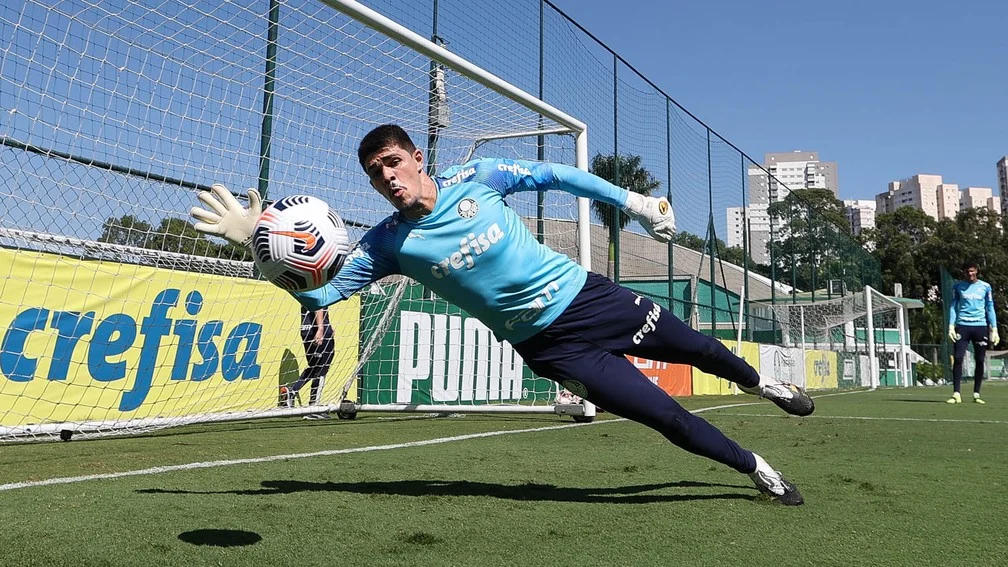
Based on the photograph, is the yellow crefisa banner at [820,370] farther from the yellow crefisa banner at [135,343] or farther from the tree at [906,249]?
the tree at [906,249]

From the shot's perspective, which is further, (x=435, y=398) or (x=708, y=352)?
(x=435, y=398)

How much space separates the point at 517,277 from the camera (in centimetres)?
354

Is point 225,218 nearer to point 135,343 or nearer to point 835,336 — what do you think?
point 135,343

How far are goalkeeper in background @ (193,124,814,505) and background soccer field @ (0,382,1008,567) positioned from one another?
0.44 m

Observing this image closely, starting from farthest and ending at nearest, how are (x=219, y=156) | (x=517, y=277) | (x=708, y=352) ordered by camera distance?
(x=219, y=156), (x=708, y=352), (x=517, y=277)

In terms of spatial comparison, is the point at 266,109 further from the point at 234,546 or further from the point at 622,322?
the point at 234,546

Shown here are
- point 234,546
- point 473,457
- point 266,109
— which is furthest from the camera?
point 266,109

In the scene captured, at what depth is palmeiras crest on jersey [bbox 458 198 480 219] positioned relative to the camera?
11.6ft

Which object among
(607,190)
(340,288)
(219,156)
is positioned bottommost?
(340,288)

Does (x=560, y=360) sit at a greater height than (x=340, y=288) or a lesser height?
lesser

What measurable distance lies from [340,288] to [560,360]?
39.5 inches

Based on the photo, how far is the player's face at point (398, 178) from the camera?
11.4 ft

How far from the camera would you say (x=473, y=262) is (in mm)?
3504

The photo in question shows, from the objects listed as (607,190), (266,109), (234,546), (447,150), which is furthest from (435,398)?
(234,546)
